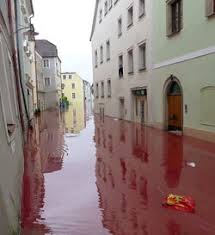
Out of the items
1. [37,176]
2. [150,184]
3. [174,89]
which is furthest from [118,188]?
[174,89]

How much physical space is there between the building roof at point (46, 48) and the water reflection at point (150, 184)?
54.6 m

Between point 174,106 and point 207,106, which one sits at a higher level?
point 207,106

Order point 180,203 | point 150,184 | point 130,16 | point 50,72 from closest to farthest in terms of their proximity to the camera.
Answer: point 180,203 < point 150,184 < point 130,16 < point 50,72

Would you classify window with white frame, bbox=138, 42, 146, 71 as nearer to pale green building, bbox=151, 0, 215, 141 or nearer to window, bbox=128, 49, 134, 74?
window, bbox=128, 49, 134, 74

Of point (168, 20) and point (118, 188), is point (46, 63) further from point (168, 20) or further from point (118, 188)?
point (118, 188)

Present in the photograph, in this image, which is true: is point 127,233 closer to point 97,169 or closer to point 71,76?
point 97,169

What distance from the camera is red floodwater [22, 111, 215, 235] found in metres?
5.57

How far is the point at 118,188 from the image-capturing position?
7.75 metres

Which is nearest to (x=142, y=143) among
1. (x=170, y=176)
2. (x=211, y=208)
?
(x=170, y=176)

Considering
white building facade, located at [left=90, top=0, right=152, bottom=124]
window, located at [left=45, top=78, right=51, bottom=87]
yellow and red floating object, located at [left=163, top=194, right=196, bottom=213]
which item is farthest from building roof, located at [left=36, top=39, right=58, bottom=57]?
yellow and red floating object, located at [left=163, top=194, right=196, bottom=213]

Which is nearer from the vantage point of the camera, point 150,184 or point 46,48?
point 150,184

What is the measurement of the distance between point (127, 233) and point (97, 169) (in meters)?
4.82

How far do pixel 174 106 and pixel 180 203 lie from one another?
452 inches

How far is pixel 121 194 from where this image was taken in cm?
726
